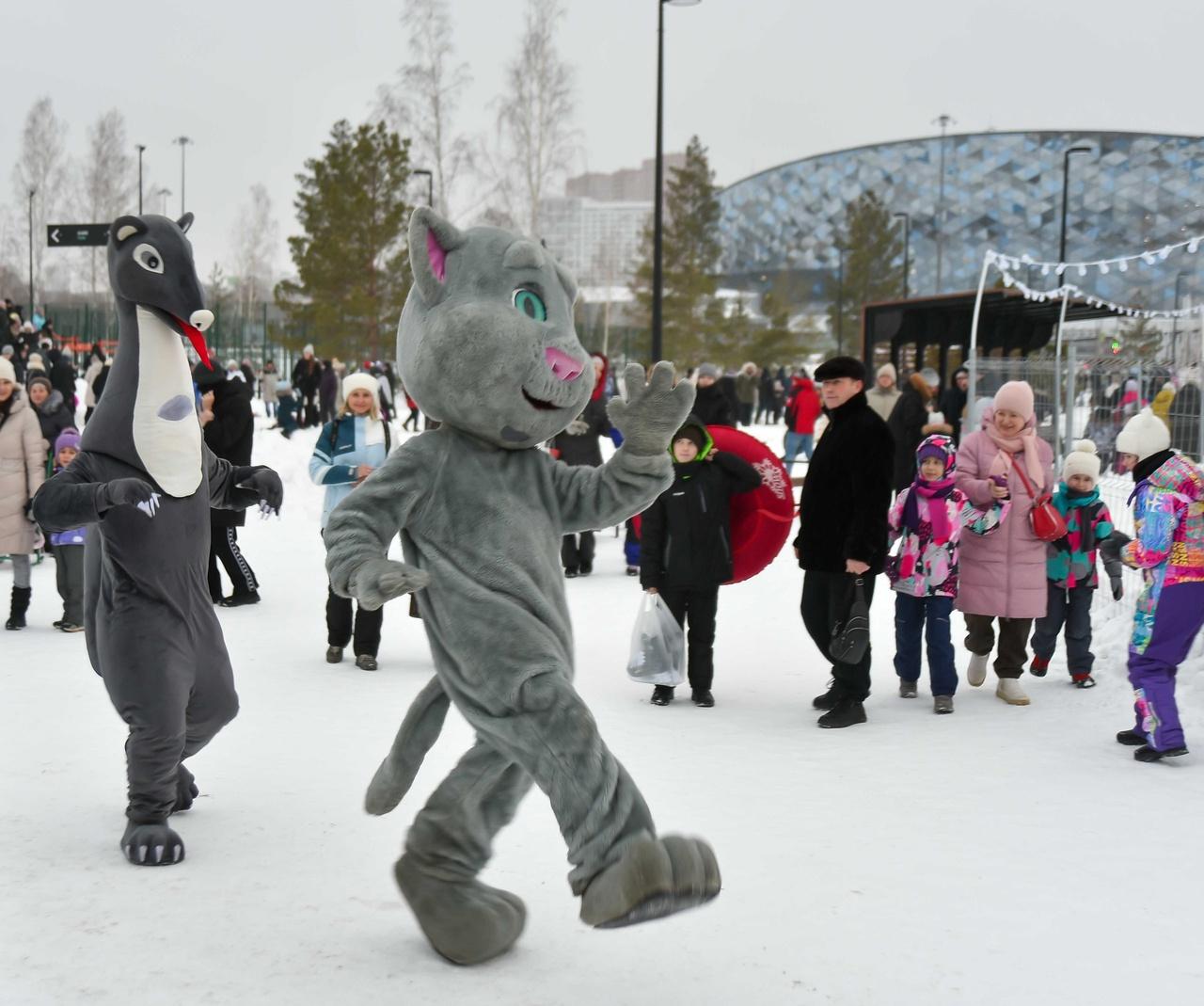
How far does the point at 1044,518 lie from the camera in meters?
6.62

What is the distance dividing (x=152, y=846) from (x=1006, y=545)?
14.7 ft

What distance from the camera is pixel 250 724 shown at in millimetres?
6062

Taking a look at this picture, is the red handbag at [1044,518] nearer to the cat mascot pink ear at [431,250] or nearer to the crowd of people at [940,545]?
the crowd of people at [940,545]

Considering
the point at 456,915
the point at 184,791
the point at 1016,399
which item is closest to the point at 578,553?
the point at 1016,399

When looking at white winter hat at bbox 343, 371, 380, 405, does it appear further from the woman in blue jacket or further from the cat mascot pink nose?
the cat mascot pink nose

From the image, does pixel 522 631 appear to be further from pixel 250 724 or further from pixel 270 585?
pixel 270 585

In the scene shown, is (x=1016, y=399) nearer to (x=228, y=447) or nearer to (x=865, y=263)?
(x=228, y=447)

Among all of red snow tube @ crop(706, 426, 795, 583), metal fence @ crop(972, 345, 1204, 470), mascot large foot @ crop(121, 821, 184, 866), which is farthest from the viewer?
metal fence @ crop(972, 345, 1204, 470)

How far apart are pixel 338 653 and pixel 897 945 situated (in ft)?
14.6

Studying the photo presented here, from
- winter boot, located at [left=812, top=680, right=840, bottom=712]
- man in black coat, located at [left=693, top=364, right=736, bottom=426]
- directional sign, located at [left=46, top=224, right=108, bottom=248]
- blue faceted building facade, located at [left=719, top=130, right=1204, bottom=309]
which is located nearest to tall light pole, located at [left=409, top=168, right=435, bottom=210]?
directional sign, located at [left=46, top=224, right=108, bottom=248]

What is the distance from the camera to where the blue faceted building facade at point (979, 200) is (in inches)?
3932

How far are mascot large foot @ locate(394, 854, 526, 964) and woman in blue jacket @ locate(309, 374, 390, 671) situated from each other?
3849 millimetres

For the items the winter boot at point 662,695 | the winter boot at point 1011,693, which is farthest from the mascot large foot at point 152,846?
the winter boot at point 1011,693

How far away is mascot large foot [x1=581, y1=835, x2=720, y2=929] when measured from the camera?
2.87 metres
